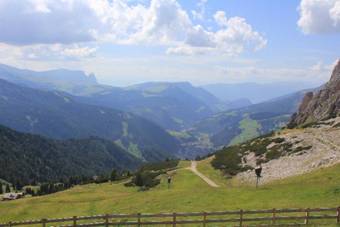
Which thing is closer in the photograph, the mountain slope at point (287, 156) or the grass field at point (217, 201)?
the grass field at point (217, 201)

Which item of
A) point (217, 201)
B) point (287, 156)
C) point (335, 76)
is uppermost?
point (335, 76)

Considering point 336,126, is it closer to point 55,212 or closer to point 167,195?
point 167,195

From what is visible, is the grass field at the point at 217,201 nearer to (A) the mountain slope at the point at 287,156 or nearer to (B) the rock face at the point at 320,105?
(A) the mountain slope at the point at 287,156

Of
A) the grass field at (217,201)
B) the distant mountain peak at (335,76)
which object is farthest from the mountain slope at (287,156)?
the distant mountain peak at (335,76)

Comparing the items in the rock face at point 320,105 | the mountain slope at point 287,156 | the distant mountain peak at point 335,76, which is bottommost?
the mountain slope at point 287,156

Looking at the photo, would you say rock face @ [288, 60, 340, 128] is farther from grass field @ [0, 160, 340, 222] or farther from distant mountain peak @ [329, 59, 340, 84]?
grass field @ [0, 160, 340, 222]

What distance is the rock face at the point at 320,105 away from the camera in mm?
156500

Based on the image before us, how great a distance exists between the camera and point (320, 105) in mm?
172000

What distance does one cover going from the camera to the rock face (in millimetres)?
156500

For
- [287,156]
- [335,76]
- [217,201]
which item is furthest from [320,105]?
[217,201]

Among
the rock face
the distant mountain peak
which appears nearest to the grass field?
the rock face

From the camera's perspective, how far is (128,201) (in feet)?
201

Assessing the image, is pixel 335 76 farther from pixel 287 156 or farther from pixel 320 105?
pixel 287 156

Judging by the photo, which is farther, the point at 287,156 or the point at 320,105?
the point at 320,105
